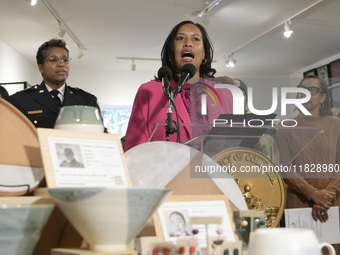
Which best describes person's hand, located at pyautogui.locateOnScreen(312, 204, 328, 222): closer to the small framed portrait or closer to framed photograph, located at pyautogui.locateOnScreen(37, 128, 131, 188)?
framed photograph, located at pyautogui.locateOnScreen(37, 128, 131, 188)

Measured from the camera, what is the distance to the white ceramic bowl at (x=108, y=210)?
714 millimetres

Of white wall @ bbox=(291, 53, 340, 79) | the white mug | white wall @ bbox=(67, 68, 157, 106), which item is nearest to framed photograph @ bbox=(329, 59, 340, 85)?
white wall @ bbox=(291, 53, 340, 79)

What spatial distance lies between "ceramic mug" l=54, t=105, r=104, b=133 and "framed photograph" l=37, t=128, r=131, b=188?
0.03 metres

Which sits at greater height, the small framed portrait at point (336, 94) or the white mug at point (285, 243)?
the small framed portrait at point (336, 94)

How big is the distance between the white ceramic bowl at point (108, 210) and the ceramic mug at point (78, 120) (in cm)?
20

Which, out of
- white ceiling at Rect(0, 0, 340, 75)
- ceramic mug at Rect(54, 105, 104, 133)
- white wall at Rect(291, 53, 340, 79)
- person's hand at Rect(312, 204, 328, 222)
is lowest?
person's hand at Rect(312, 204, 328, 222)

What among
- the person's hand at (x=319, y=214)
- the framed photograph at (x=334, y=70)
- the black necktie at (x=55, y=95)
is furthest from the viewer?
the framed photograph at (x=334, y=70)

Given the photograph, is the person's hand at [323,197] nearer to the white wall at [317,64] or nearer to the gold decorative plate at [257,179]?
the gold decorative plate at [257,179]

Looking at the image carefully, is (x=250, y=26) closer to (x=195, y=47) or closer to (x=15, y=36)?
(x=15, y=36)

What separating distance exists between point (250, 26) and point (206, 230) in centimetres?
629

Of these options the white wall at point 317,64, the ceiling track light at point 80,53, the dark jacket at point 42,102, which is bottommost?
the dark jacket at point 42,102

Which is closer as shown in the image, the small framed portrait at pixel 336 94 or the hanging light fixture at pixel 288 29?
the hanging light fixture at pixel 288 29

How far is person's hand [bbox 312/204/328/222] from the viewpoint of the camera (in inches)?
65.1

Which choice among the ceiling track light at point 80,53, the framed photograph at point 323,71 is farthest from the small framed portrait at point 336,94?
the ceiling track light at point 80,53
